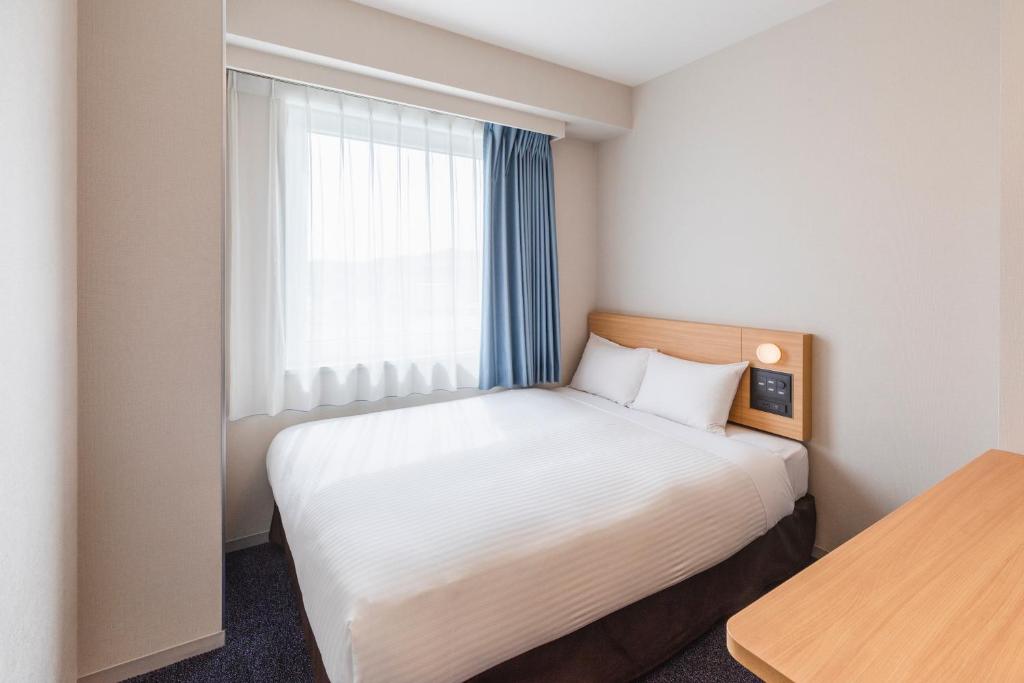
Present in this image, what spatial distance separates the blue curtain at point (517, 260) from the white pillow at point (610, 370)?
0.26m

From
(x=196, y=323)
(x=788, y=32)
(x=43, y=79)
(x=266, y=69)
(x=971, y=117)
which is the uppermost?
(x=788, y=32)

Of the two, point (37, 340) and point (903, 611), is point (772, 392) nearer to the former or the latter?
point (903, 611)

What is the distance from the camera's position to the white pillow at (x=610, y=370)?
290 centimetres

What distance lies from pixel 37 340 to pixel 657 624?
1837mm

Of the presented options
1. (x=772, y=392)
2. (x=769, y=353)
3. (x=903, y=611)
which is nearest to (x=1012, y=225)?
(x=769, y=353)

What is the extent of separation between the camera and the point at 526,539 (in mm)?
1390

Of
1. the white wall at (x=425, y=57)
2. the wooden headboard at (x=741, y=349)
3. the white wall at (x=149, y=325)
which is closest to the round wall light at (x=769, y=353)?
the wooden headboard at (x=741, y=349)

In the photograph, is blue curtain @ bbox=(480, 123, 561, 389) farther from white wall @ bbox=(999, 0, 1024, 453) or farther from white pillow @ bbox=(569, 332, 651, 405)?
white wall @ bbox=(999, 0, 1024, 453)

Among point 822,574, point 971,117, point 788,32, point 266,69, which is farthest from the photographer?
point 788,32

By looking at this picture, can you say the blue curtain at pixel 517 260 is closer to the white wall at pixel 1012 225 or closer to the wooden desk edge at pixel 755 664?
the white wall at pixel 1012 225

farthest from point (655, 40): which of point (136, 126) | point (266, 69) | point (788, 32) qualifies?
point (136, 126)

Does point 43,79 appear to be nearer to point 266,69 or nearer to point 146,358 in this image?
point 146,358

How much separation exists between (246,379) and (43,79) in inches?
63.0

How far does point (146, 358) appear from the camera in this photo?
5.08 feet
